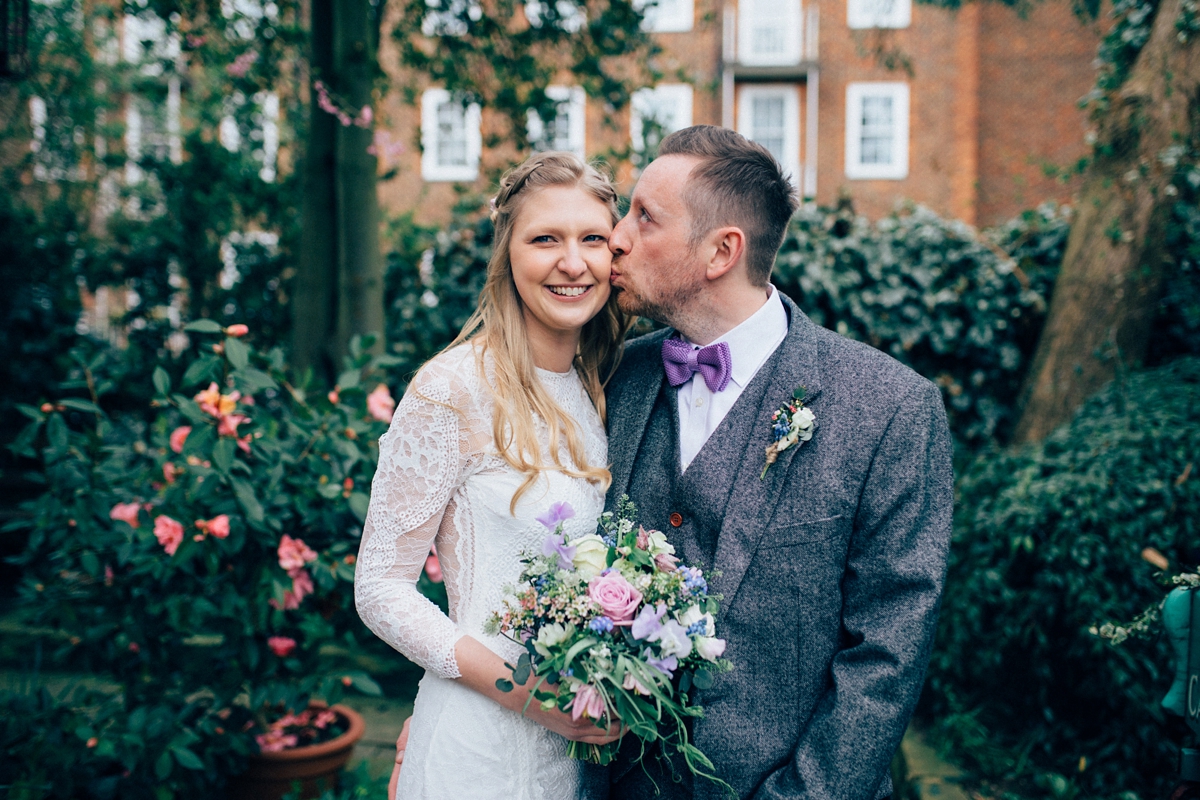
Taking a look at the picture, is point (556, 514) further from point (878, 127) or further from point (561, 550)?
point (878, 127)

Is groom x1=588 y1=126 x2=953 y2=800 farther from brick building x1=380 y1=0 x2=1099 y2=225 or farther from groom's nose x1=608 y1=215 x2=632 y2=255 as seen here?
brick building x1=380 y1=0 x2=1099 y2=225

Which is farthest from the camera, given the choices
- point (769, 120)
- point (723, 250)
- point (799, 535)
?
point (769, 120)

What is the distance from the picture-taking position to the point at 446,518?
6.27ft

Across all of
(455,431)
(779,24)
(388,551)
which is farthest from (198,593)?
(779,24)

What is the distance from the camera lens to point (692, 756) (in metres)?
1.66

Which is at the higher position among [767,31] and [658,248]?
[767,31]

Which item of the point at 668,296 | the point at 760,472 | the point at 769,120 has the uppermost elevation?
the point at 769,120

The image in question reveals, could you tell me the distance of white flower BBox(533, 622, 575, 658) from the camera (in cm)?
145

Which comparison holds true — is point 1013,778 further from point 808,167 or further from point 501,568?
point 808,167

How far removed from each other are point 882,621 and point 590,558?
626 mm

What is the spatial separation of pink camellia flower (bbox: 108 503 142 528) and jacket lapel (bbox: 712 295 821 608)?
2.03 meters

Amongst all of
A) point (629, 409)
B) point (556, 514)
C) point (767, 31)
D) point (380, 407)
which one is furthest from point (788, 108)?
point (556, 514)

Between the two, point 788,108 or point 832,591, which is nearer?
point 832,591

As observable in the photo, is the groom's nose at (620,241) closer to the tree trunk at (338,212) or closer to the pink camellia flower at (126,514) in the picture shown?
the pink camellia flower at (126,514)
